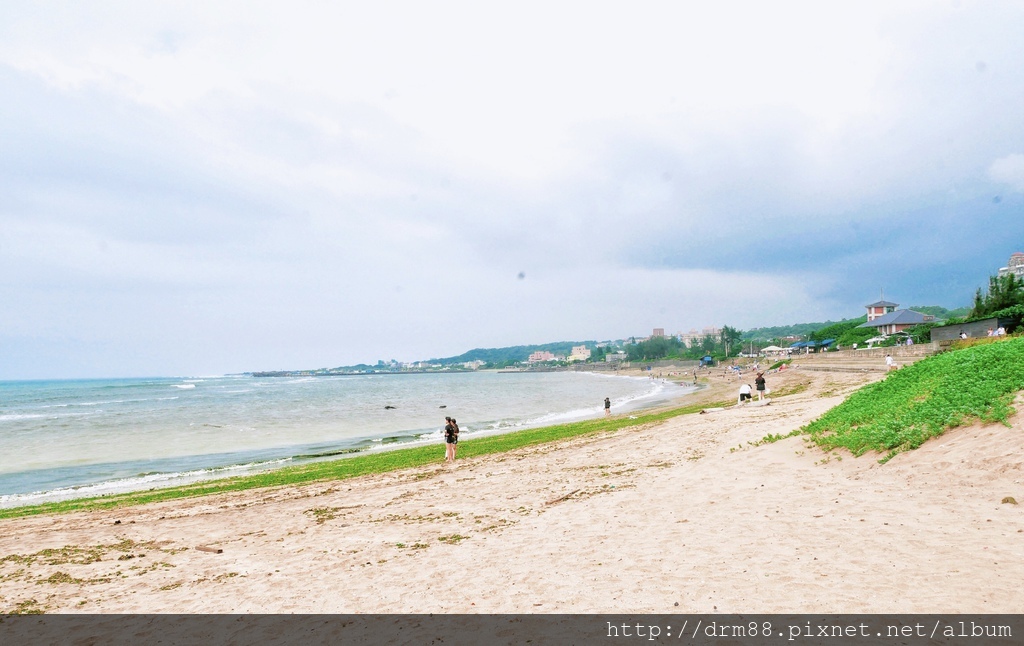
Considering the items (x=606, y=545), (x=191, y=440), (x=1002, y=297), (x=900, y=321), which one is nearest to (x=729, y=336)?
(x=900, y=321)

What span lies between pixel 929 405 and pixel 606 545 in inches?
356

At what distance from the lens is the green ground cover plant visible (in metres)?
10.8

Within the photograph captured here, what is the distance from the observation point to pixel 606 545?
8.01m

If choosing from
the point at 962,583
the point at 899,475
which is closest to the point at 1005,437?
the point at 899,475

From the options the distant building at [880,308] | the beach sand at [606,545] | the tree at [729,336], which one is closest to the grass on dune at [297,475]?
the beach sand at [606,545]

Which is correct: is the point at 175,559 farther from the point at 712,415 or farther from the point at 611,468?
the point at 712,415

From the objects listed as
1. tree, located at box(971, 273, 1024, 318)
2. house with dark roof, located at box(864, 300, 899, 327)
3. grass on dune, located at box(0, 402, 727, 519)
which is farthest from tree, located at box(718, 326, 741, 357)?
grass on dune, located at box(0, 402, 727, 519)

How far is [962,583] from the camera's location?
5613 millimetres

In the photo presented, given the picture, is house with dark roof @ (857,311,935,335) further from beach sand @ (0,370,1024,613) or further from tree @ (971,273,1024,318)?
beach sand @ (0,370,1024,613)

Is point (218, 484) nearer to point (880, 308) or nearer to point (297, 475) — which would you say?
point (297, 475)

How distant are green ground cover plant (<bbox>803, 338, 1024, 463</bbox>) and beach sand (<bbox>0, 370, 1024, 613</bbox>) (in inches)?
16.0
